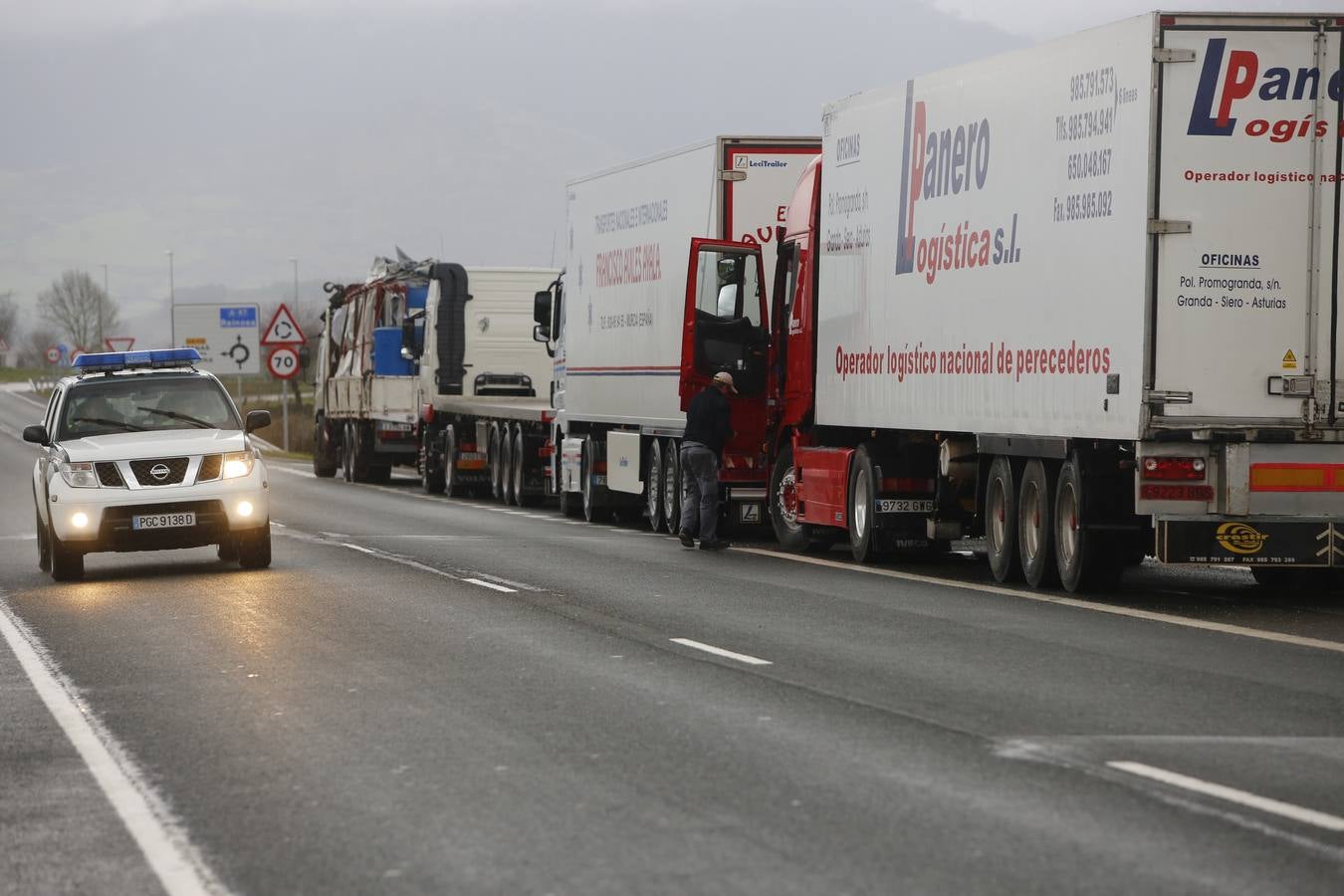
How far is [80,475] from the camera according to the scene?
60.7 ft

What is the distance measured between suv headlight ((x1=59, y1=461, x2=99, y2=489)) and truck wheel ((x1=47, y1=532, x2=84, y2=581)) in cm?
51

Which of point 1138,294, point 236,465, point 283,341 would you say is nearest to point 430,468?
point 283,341

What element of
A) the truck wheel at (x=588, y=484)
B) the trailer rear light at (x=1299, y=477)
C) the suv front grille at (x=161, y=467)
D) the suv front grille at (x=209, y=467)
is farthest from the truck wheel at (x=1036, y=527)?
the truck wheel at (x=588, y=484)

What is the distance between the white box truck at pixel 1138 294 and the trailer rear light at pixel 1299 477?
1 cm

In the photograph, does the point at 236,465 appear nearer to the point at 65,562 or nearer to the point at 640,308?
the point at 65,562

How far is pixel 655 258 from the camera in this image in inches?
999

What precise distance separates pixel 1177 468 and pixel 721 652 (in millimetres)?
4118

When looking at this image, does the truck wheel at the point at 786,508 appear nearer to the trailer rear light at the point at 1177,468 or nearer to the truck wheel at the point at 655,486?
the truck wheel at the point at 655,486

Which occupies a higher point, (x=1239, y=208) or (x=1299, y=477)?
(x=1239, y=208)

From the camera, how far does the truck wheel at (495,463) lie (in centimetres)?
3431

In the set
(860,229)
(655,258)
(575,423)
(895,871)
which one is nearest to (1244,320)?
(860,229)

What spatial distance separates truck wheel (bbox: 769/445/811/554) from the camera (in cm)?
2223

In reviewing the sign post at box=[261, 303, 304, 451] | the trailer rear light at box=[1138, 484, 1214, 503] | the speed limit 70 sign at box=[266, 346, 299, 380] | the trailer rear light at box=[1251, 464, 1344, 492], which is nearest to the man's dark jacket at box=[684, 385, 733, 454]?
the trailer rear light at box=[1138, 484, 1214, 503]

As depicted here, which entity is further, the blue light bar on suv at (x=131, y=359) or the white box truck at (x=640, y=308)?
the white box truck at (x=640, y=308)
